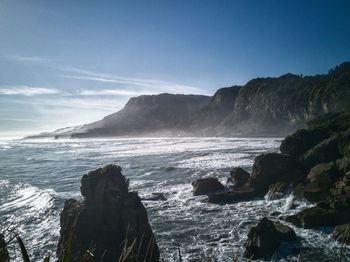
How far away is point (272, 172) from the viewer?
2292 centimetres

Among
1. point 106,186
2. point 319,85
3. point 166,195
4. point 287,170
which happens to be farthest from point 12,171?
point 319,85

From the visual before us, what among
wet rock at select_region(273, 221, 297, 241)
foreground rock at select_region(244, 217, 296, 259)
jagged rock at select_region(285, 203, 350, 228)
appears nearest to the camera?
foreground rock at select_region(244, 217, 296, 259)

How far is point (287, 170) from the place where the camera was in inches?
917

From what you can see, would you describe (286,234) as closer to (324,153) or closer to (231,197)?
(231,197)

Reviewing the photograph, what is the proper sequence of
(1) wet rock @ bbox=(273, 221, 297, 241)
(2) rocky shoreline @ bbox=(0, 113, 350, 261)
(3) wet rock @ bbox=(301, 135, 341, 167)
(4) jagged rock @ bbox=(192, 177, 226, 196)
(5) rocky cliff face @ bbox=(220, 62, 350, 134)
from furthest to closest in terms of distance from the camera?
(5) rocky cliff face @ bbox=(220, 62, 350, 134), (4) jagged rock @ bbox=(192, 177, 226, 196), (3) wet rock @ bbox=(301, 135, 341, 167), (1) wet rock @ bbox=(273, 221, 297, 241), (2) rocky shoreline @ bbox=(0, 113, 350, 261)

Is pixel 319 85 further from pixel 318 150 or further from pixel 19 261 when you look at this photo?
pixel 19 261

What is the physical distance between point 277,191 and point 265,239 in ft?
27.0

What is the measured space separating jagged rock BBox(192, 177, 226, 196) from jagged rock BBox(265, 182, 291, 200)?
3.99 metres

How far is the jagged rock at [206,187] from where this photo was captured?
23572mm

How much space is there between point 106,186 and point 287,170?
13440mm

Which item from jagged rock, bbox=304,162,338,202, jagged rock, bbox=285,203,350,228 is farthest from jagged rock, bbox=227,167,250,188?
jagged rock, bbox=285,203,350,228

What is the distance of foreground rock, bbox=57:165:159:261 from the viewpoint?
1303 cm

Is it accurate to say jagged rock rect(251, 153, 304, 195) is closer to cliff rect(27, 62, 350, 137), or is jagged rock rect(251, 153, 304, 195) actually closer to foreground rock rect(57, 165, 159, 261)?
foreground rock rect(57, 165, 159, 261)

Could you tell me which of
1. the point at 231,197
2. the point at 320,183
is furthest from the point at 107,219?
the point at 320,183
